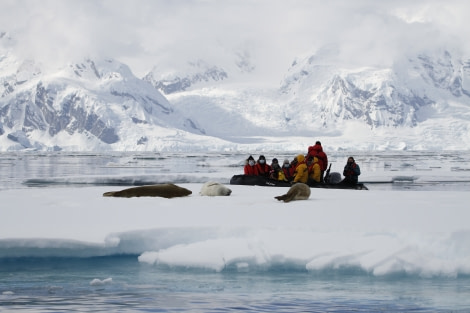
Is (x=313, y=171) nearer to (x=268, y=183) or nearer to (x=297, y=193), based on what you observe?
(x=268, y=183)

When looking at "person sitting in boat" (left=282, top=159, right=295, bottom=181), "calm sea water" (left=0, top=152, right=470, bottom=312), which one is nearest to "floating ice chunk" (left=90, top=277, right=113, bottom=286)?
"calm sea water" (left=0, top=152, right=470, bottom=312)

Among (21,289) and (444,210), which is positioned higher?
(444,210)

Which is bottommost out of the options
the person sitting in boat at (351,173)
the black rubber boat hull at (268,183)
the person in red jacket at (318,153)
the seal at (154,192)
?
the seal at (154,192)

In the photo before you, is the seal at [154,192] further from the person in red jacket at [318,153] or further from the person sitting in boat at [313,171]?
the person in red jacket at [318,153]

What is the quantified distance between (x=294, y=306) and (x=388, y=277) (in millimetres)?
1395

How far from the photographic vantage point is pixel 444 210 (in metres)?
10.0

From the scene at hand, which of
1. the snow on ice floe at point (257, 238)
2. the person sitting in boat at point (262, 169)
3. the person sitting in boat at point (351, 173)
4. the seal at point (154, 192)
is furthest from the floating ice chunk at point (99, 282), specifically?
the person sitting in boat at point (262, 169)

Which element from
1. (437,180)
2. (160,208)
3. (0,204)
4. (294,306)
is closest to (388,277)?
(294,306)

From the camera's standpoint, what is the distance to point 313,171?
1544 cm

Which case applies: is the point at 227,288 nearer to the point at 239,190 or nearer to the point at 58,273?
the point at 58,273

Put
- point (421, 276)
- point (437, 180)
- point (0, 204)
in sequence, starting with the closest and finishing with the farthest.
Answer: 1. point (421, 276)
2. point (0, 204)
3. point (437, 180)

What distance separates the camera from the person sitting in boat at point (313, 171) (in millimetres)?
15273

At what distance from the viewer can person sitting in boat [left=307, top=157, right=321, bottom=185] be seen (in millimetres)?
15273


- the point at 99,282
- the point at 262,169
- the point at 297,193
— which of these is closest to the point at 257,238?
the point at 99,282
